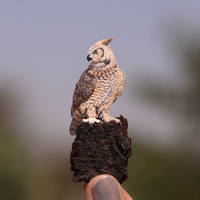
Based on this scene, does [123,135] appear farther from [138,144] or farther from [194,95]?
[194,95]

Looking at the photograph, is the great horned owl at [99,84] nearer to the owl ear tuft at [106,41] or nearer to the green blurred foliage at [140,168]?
the owl ear tuft at [106,41]

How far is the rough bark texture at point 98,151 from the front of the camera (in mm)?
6641

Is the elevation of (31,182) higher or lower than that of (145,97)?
lower

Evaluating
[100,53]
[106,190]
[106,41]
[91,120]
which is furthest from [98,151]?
[106,41]

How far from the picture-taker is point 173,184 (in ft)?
50.1

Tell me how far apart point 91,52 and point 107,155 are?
1283 millimetres

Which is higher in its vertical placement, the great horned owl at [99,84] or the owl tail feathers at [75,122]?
the great horned owl at [99,84]

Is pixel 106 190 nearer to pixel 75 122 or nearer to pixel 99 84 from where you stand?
pixel 75 122

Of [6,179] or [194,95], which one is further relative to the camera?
[194,95]

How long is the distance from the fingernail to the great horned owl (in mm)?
778

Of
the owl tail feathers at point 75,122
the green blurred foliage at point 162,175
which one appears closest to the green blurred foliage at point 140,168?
the green blurred foliage at point 162,175

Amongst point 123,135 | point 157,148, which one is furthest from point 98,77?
point 157,148

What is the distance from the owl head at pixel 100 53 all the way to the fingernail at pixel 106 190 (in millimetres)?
1457

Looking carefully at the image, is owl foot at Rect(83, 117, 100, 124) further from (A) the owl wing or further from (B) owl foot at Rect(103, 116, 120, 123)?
(A) the owl wing
